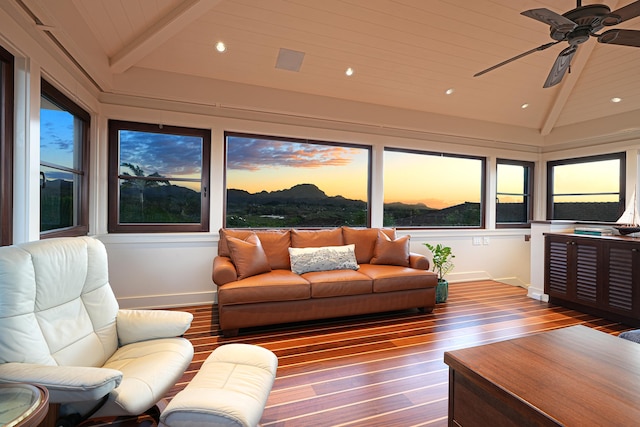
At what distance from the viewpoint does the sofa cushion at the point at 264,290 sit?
2906 mm

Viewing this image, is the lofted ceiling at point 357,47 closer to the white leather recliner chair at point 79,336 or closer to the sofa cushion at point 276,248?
the white leather recliner chair at point 79,336

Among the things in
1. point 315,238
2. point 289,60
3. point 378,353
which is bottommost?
point 378,353

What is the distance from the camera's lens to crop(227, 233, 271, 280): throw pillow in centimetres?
322

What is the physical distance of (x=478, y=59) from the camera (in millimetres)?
3850

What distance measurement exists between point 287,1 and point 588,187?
5.57 meters

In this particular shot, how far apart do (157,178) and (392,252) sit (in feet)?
9.92

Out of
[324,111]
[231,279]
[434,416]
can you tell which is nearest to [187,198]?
[231,279]

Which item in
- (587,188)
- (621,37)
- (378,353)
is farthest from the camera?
(587,188)

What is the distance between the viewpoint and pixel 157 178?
3.77 metres

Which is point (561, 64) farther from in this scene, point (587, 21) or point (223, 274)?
point (223, 274)

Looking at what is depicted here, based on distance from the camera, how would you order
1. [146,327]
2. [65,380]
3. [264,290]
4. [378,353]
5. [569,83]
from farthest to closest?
[569,83] → [264,290] → [378,353] → [146,327] → [65,380]

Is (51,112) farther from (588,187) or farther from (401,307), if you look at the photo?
(588,187)

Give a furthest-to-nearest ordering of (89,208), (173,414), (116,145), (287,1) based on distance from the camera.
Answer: (116,145), (89,208), (287,1), (173,414)

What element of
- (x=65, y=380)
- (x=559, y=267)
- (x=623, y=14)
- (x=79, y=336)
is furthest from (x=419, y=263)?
(x=65, y=380)
